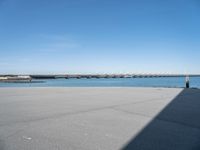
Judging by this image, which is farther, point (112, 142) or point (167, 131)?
point (167, 131)

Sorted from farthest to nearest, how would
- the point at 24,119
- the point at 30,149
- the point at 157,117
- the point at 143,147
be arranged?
the point at 157,117
the point at 24,119
the point at 143,147
the point at 30,149

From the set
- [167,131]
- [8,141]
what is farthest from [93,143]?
[167,131]

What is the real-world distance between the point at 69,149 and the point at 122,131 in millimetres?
1358

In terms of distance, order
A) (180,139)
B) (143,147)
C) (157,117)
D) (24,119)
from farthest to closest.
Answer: (157,117) → (24,119) → (180,139) → (143,147)

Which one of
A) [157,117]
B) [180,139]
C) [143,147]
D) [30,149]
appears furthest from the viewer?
[157,117]

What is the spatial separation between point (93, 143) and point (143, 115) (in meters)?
2.67

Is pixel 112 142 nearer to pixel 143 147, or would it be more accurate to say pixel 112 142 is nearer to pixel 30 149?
pixel 143 147

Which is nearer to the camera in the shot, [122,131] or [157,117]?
[122,131]

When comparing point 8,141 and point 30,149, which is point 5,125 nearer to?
point 8,141

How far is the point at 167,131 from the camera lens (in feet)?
13.6

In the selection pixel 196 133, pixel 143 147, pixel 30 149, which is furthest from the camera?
pixel 196 133

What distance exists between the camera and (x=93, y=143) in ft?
11.0

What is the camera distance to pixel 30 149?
300cm

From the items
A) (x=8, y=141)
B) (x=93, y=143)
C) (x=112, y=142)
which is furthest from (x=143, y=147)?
(x=8, y=141)
